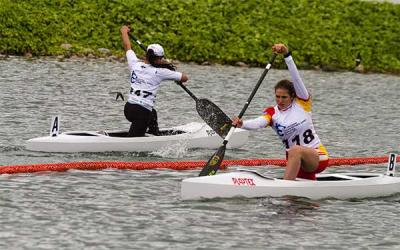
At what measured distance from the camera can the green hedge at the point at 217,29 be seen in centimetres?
3850

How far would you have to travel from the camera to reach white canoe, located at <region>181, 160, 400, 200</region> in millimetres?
15805

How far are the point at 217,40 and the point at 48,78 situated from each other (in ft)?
29.7

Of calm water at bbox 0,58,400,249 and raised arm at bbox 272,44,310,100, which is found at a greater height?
raised arm at bbox 272,44,310,100

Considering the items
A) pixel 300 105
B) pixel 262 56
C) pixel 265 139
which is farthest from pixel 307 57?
pixel 300 105

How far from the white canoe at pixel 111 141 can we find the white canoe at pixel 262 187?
496cm

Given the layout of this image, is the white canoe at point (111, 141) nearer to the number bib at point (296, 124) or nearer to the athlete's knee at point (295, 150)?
the number bib at point (296, 124)

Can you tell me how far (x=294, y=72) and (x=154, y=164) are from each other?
430 cm

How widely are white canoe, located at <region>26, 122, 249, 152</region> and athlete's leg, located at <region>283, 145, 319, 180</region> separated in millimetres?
5328

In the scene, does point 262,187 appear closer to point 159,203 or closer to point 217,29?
point 159,203

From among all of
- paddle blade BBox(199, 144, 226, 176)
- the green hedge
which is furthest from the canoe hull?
the green hedge

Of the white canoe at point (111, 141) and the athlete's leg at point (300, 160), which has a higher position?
the athlete's leg at point (300, 160)

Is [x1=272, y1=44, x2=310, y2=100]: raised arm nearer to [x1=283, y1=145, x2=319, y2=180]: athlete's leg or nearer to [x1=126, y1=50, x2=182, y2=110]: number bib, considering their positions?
[x1=283, y1=145, x2=319, y2=180]: athlete's leg

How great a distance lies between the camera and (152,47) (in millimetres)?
20609

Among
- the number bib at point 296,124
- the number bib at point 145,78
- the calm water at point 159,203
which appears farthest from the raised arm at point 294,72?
the number bib at point 145,78
